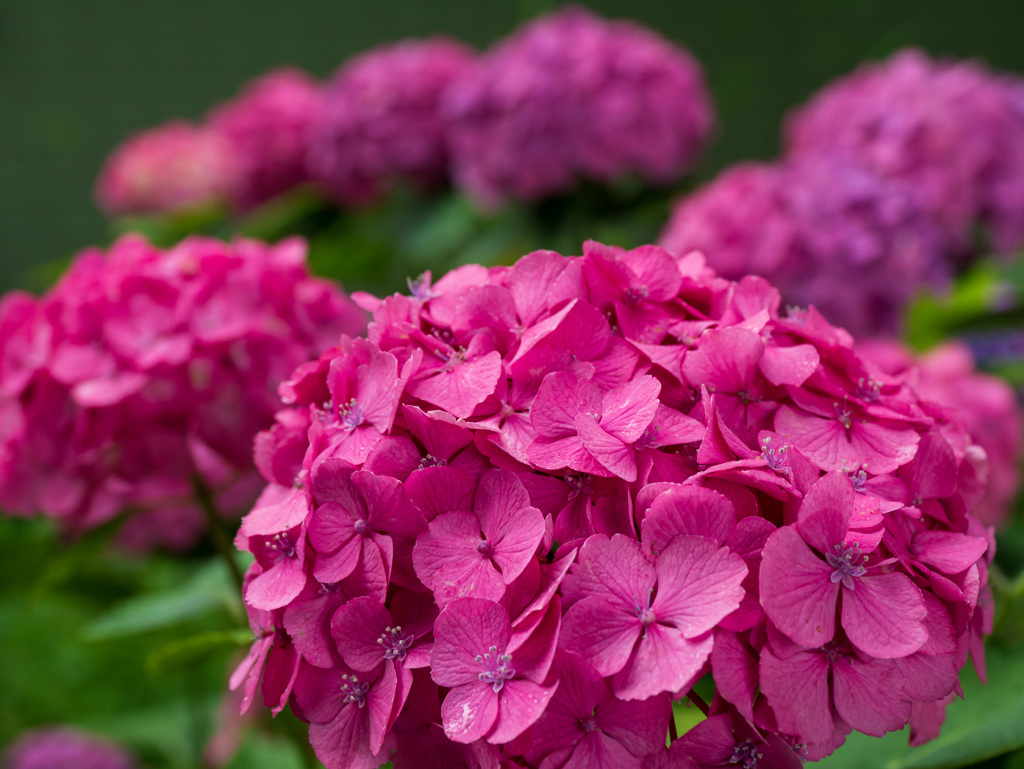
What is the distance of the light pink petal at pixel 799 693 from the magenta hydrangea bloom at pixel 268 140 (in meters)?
1.43

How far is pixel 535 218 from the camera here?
1224 mm

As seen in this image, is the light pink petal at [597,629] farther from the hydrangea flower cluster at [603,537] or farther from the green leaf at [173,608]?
the green leaf at [173,608]

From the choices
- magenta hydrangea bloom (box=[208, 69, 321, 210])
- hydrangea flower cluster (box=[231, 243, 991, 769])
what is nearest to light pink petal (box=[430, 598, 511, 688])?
hydrangea flower cluster (box=[231, 243, 991, 769])

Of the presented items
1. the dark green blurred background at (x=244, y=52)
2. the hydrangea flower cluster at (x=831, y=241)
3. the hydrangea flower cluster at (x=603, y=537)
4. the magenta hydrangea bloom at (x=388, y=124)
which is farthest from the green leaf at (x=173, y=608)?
the dark green blurred background at (x=244, y=52)

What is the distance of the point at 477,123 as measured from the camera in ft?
3.82

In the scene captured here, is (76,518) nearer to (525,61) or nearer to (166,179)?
(525,61)

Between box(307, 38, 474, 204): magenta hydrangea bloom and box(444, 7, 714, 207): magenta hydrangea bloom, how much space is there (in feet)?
0.42

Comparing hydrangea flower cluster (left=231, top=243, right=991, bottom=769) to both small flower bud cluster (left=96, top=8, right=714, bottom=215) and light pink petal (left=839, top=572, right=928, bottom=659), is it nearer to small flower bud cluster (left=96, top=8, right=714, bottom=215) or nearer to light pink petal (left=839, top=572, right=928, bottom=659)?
light pink petal (left=839, top=572, right=928, bottom=659)

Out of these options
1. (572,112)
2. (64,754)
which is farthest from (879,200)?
(64,754)

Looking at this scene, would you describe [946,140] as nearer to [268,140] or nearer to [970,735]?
[970,735]

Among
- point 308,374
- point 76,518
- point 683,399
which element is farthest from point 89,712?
point 683,399

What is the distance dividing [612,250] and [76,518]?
0.47m

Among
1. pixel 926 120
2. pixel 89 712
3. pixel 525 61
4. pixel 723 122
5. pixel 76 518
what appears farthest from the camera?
pixel 723 122

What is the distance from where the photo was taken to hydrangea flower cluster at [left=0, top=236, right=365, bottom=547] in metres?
0.58
